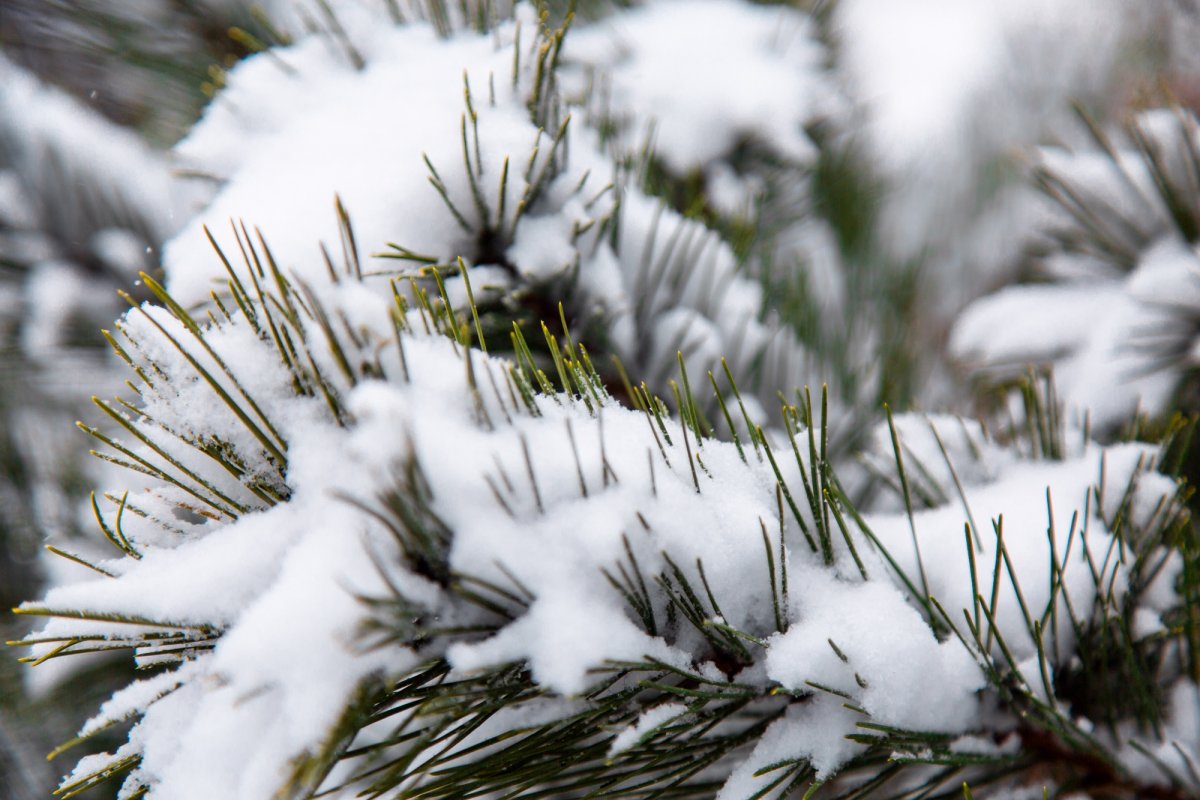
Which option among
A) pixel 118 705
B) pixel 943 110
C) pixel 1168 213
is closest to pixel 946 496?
pixel 1168 213

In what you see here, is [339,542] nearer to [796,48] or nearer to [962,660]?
[962,660]

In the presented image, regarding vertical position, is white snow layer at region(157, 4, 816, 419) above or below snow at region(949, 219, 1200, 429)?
above

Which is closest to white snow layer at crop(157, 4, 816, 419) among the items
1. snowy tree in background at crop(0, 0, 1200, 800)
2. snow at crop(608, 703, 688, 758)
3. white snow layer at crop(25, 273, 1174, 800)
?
snowy tree in background at crop(0, 0, 1200, 800)

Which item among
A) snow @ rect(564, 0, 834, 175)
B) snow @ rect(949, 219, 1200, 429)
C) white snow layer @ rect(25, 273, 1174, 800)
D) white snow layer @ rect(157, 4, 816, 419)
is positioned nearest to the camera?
white snow layer @ rect(25, 273, 1174, 800)

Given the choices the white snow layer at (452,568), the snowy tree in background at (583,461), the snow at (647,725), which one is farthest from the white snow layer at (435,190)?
the snow at (647,725)

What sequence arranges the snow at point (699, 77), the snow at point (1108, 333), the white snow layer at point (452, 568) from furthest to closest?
the snow at point (699, 77)
the snow at point (1108, 333)
the white snow layer at point (452, 568)

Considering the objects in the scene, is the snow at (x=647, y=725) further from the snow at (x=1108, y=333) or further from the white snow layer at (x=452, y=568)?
the snow at (x=1108, y=333)

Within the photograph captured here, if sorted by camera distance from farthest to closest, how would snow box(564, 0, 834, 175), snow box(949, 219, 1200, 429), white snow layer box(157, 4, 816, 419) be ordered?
snow box(564, 0, 834, 175), snow box(949, 219, 1200, 429), white snow layer box(157, 4, 816, 419)

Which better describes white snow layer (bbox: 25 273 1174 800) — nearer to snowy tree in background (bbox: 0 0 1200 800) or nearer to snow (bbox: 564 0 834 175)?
snowy tree in background (bbox: 0 0 1200 800)

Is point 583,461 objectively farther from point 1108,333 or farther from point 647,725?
point 1108,333

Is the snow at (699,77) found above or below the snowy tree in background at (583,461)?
above
